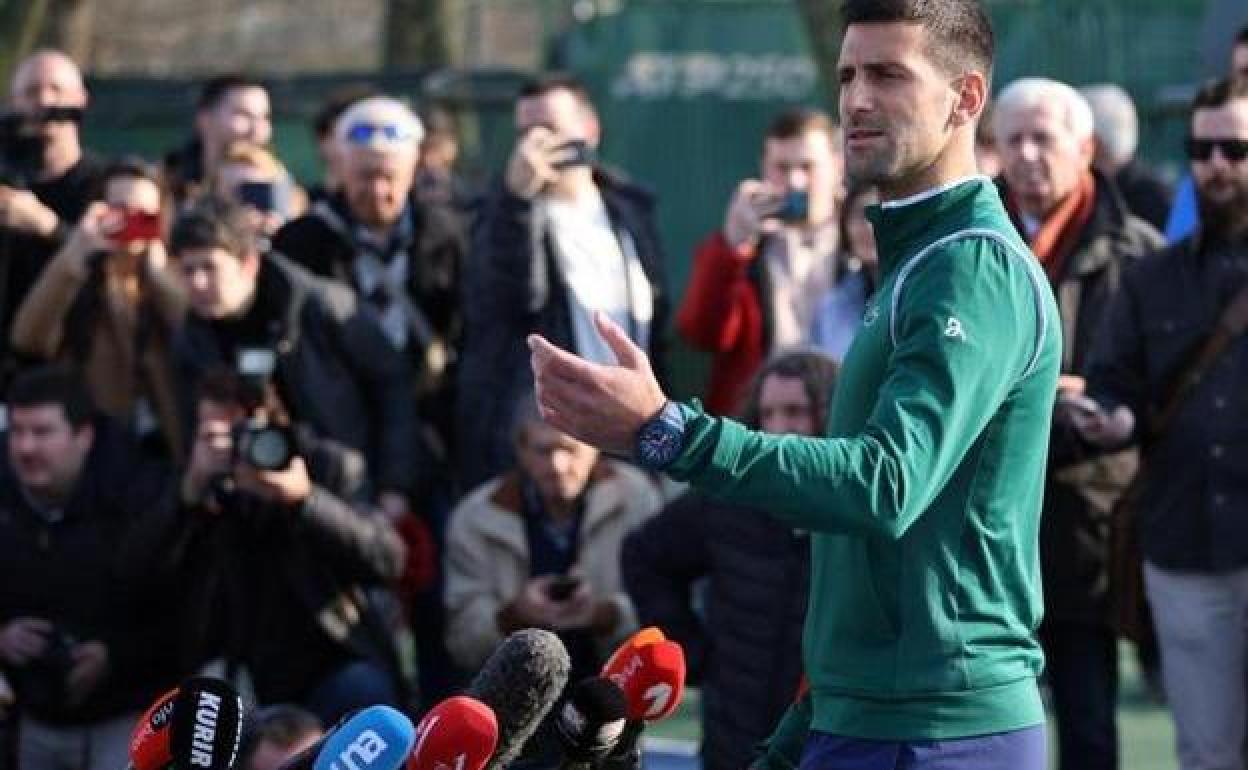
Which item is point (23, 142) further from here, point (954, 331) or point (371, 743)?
point (954, 331)

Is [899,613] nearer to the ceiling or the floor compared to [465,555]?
nearer to the ceiling

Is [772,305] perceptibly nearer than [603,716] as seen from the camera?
No

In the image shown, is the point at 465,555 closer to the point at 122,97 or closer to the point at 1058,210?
the point at 1058,210

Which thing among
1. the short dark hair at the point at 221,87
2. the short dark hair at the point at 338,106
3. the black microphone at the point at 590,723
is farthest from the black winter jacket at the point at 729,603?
the short dark hair at the point at 221,87

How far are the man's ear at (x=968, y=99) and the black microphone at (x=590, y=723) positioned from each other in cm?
107

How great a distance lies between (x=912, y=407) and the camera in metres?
4.39

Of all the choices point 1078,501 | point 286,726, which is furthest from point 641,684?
point 1078,501

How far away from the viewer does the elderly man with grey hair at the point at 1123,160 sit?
10.5m

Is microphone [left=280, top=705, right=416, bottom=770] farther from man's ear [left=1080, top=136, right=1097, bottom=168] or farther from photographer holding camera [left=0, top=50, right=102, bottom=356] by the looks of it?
photographer holding camera [left=0, top=50, right=102, bottom=356]

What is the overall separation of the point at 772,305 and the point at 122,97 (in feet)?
28.7

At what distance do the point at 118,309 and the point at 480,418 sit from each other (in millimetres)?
1317

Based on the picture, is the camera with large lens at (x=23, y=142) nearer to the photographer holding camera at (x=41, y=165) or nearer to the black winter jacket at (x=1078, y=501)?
the photographer holding camera at (x=41, y=165)

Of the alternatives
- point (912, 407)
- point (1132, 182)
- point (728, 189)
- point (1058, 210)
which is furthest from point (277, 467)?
point (728, 189)

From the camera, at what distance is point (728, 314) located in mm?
9812
